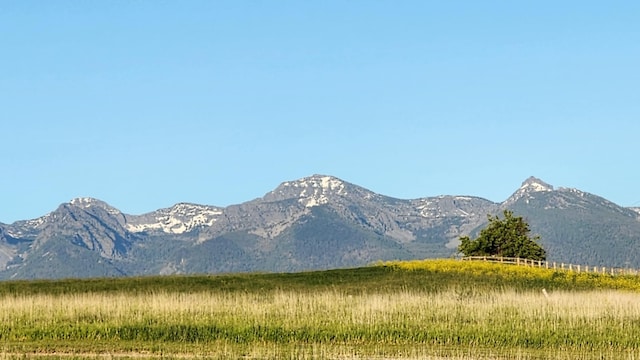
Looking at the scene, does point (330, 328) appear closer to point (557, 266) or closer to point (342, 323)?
point (342, 323)

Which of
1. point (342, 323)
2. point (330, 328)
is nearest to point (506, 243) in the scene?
point (342, 323)

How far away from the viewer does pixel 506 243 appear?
5699 inches

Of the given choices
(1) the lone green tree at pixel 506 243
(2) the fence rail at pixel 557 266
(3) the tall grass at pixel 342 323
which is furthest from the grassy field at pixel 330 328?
(1) the lone green tree at pixel 506 243

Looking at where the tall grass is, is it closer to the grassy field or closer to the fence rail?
the grassy field

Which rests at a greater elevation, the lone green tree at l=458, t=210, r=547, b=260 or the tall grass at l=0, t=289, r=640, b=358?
the lone green tree at l=458, t=210, r=547, b=260

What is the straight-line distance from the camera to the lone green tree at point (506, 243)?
472 feet

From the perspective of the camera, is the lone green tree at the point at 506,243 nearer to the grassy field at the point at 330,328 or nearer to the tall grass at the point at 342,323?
the grassy field at the point at 330,328

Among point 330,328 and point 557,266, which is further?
point 557,266

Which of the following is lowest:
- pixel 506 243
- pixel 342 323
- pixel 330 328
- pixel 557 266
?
pixel 330 328

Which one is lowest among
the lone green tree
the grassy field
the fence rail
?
the grassy field

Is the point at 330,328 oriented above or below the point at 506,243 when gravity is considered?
below

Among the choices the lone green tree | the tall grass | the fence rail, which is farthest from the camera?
the lone green tree

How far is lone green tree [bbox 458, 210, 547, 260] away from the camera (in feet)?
472

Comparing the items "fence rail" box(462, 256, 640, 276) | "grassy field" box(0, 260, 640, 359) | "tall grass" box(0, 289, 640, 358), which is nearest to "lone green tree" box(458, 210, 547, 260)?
"fence rail" box(462, 256, 640, 276)
